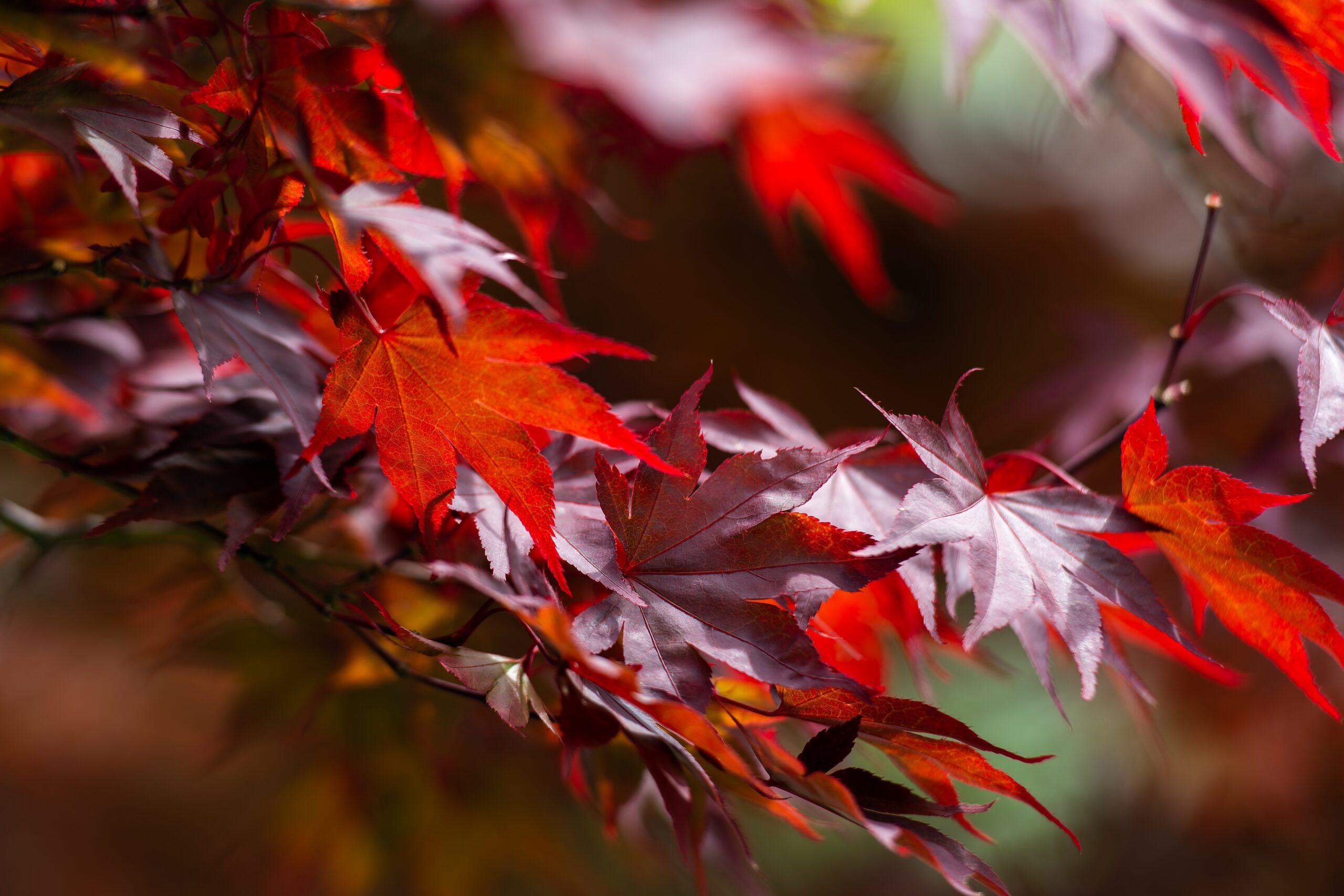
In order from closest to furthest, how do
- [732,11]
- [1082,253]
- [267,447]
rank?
[732,11], [267,447], [1082,253]

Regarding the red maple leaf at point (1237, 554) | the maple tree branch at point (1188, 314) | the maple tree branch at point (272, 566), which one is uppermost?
the maple tree branch at point (1188, 314)

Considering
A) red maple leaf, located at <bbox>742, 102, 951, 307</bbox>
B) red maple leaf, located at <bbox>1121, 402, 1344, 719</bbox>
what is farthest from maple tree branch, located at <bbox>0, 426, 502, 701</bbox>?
red maple leaf, located at <bbox>742, 102, 951, 307</bbox>

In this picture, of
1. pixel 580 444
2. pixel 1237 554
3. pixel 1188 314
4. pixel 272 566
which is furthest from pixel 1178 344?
pixel 272 566

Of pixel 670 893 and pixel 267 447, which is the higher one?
pixel 267 447

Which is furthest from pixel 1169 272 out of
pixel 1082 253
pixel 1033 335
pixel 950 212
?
pixel 950 212

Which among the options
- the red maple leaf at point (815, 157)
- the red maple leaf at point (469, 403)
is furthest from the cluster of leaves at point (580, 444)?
the red maple leaf at point (815, 157)

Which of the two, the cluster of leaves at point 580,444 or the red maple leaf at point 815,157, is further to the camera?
the red maple leaf at point 815,157

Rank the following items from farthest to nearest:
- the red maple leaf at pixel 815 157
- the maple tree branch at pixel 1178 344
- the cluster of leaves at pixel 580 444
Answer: the red maple leaf at pixel 815 157, the maple tree branch at pixel 1178 344, the cluster of leaves at pixel 580 444

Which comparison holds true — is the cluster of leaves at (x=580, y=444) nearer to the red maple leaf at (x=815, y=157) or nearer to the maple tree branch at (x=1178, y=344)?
the maple tree branch at (x=1178, y=344)

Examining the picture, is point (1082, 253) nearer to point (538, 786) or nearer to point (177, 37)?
point (538, 786)
